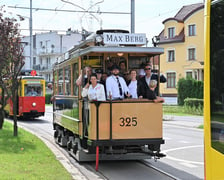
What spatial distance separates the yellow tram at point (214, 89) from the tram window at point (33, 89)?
84.6 feet

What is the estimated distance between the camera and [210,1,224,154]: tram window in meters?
4.69

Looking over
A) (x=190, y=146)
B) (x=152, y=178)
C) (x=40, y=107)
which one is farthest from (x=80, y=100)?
(x=40, y=107)

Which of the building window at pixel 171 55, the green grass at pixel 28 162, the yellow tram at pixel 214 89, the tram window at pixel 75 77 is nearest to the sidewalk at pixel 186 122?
the green grass at pixel 28 162

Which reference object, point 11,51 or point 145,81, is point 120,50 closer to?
point 145,81

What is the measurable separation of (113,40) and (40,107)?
20087 mm

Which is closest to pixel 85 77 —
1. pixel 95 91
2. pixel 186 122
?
Result: pixel 95 91

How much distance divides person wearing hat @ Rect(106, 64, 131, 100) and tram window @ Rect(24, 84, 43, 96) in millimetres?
19276

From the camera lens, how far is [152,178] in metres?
10.2

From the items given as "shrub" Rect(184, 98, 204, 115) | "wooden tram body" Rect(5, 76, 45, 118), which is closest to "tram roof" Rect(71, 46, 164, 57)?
"wooden tram body" Rect(5, 76, 45, 118)

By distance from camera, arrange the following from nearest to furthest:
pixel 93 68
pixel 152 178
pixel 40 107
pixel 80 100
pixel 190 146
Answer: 1. pixel 152 178
2. pixel 80 100
3. pixel 93 68
4. pixel 190 146
5. pixel 40 107

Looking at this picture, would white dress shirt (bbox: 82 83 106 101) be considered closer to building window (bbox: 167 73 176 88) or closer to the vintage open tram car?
the vintage open tram car

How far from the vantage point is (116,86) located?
11.4 m

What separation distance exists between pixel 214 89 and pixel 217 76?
162 millimetres

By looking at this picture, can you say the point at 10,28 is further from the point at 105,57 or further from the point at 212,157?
the point at 212,157
